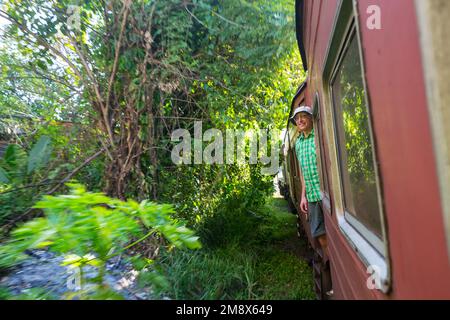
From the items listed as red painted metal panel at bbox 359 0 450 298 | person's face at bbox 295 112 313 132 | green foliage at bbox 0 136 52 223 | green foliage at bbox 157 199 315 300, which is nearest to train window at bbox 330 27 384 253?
red painted metal panel at bbox 359 0 450 298

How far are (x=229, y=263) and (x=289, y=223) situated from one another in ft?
14.5

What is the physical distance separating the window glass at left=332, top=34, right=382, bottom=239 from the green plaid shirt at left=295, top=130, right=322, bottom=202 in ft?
3.54

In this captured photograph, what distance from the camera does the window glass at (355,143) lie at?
1.50 meters

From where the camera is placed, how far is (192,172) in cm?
572

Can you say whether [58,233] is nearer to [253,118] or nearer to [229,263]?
[229,263]

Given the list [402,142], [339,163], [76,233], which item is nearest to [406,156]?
[402,142]

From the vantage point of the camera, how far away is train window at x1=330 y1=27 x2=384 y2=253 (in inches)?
58.1

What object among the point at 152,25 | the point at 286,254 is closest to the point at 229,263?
the point at 286,254

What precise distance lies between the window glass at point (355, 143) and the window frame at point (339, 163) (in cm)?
4

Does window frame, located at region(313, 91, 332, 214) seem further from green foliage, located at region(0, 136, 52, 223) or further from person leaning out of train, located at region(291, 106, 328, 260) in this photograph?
green foliage, located at region(0, 136, 52, 223)

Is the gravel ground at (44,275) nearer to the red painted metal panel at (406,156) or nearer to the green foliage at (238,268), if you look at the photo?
the green foliage at (238,268)

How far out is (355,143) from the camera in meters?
1.83


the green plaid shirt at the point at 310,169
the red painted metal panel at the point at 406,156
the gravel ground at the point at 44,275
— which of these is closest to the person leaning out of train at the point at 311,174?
the green plaid shirt at the point at 310,169
